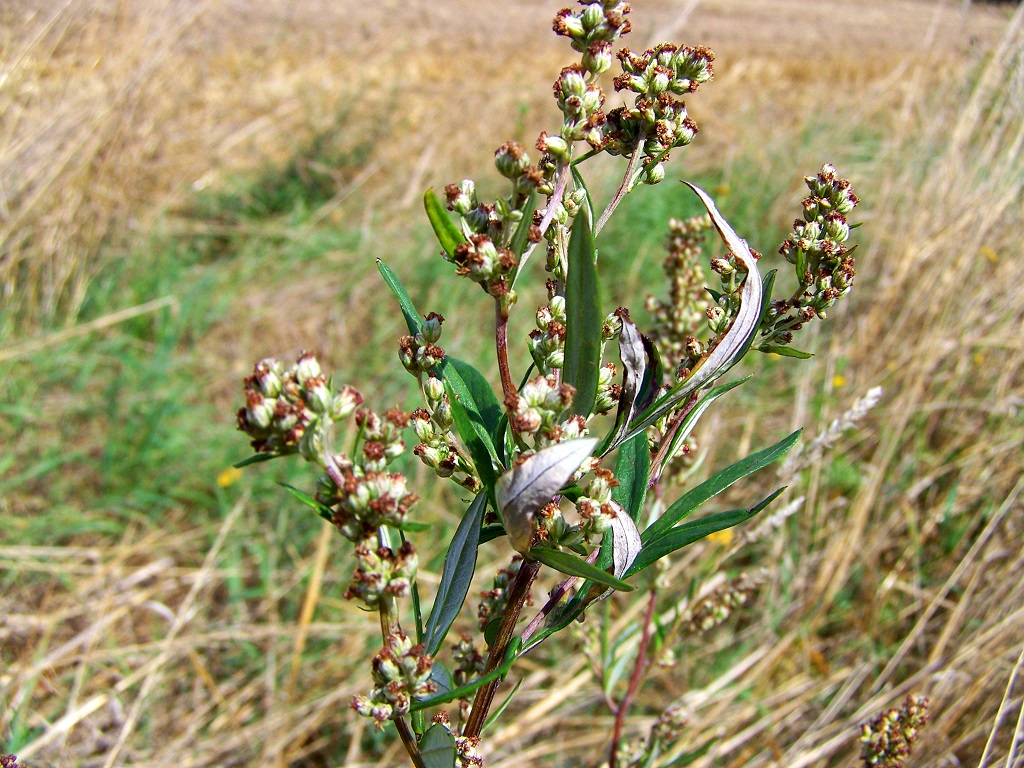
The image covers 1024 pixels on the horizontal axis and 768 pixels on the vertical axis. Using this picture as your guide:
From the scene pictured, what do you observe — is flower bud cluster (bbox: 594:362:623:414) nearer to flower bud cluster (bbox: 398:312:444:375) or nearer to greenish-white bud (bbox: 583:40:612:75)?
flower bud cluster (bbox: 398:312:444:375)

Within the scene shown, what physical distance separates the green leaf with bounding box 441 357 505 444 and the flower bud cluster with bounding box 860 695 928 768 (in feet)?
3.17

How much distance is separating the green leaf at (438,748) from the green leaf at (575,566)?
24 cm

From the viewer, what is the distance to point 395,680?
2.77 ft

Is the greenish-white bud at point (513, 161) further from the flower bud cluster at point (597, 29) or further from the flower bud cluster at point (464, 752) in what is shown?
the flower bud cluster at point (464, 752)

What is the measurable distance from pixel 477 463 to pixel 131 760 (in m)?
2.53

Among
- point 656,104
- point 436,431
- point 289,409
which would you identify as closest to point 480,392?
point 436,431

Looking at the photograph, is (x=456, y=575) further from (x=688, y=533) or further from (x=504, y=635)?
(x=688, y=533)

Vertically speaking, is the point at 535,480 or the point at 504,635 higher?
the point at 535,480

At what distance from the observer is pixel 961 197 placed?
391cm

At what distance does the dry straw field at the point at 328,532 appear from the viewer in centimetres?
258

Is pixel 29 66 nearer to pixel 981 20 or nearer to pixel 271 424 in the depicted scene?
pixel 271 424

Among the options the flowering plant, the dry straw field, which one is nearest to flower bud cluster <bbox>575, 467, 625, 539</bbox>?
the flowering plant

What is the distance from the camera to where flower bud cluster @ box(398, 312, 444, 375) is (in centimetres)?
92

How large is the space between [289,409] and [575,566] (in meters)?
0.33
